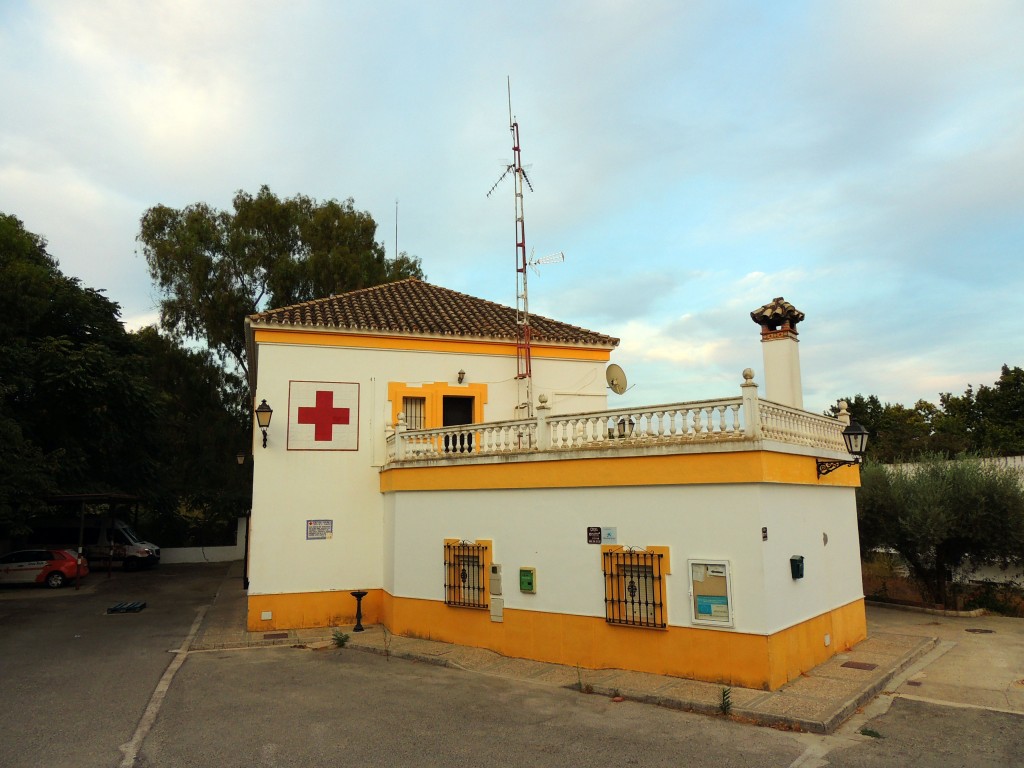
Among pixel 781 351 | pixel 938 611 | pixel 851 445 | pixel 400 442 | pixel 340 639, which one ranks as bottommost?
pixel 938 611

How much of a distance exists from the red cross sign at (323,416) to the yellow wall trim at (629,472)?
2067mm

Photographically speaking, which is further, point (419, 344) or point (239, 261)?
point (239, 261)

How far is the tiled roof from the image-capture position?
1403 centimetres

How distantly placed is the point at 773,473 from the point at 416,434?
6.39 meters

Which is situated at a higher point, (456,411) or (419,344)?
(419,344)

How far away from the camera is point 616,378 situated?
1523 centimetres

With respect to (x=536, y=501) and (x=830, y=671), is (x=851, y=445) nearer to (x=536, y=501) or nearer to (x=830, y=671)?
(x=830, y=671)

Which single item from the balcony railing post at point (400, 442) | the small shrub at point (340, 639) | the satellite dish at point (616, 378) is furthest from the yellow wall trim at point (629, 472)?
the satellite dish at point (616, 378)

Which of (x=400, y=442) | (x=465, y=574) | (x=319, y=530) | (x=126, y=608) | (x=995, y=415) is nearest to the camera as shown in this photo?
(x=465, y=574)

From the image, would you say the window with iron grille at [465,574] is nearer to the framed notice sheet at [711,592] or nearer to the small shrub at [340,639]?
the small shrub at [340,639]

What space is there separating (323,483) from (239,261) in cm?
1852

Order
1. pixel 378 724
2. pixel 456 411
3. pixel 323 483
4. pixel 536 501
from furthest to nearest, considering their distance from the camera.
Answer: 1. pixel 456 411
2. pixel 323 483
3. pixel 536 501
4. pixel 378 724

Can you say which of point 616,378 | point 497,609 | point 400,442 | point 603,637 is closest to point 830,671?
point 603,637

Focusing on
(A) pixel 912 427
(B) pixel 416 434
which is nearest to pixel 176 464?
(B) pixel 416 434
